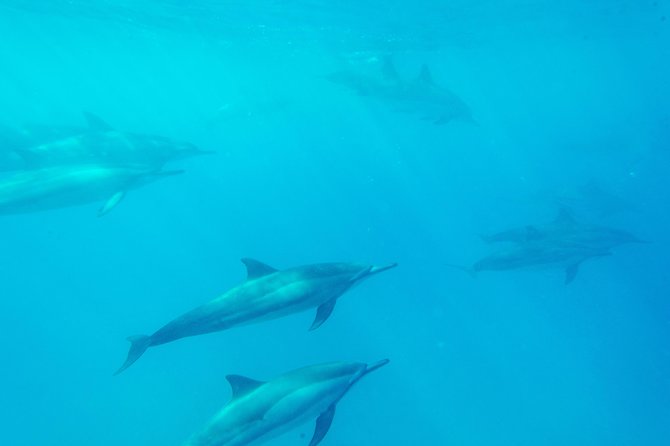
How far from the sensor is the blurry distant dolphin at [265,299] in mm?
6203

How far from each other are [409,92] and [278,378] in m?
14.8

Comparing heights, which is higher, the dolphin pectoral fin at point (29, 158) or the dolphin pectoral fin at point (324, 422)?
the dolphin pectoral fin at point (29, 158)

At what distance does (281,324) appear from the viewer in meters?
18.0

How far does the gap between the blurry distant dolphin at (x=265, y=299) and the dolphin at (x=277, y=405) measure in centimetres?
69

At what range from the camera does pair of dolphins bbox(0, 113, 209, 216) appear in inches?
377

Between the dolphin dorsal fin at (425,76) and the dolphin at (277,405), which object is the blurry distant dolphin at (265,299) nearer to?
the dolphin at (277,405)

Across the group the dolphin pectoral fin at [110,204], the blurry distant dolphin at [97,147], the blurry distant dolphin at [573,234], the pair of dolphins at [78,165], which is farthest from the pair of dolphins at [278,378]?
the blurry distant dolphin at [573,234]

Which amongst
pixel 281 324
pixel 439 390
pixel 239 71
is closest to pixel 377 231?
pixel 281 324

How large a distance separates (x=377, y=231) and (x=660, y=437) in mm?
13339

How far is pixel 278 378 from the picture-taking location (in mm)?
6105

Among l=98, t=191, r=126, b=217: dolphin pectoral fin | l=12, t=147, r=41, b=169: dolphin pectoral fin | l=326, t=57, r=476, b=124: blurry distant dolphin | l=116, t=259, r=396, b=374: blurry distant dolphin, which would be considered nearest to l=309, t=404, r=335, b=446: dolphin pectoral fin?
l=116, t=259, r=396, b=374: blurry distant dolphin

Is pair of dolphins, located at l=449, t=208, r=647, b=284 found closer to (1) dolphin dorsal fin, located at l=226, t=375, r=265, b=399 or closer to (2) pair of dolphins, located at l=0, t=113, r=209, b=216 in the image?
(2) pair of dolphins, located at l=0, t=113, r=209, b=216

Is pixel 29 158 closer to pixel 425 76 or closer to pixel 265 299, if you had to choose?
pixel 265 299

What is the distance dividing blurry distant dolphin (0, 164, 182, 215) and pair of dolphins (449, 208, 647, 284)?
791cm
